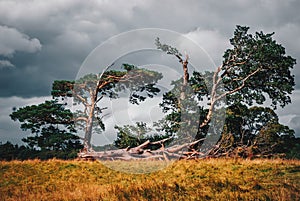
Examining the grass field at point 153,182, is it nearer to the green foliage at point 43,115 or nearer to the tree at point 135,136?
the tree at point 135,136

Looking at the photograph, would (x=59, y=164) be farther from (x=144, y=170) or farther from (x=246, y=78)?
(x=246, y=78)

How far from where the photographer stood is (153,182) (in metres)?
12.8

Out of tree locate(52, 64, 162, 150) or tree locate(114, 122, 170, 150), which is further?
tree locate(52, 64, 162, 150)

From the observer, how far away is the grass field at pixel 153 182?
10148 millimetres

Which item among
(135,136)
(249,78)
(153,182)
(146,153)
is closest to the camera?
(153,182)

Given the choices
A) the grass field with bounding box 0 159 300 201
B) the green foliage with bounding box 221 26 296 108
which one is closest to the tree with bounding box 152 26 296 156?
the green foliage with bounding box 221 26 296 108

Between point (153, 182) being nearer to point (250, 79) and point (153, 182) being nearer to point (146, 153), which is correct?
point (146, 153)

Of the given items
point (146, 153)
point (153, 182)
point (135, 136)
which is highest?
point (135, 136)

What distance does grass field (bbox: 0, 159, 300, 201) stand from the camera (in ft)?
33.3

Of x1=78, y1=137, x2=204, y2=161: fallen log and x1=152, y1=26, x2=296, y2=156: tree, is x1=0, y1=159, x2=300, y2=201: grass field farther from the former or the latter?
x1=152, y1=26, x2=296, y2=156: tree

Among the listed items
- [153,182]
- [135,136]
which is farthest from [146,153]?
[153,182]

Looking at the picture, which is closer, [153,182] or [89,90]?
[153,182]

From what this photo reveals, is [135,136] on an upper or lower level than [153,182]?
upper

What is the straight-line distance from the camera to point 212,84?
88.7 feet
